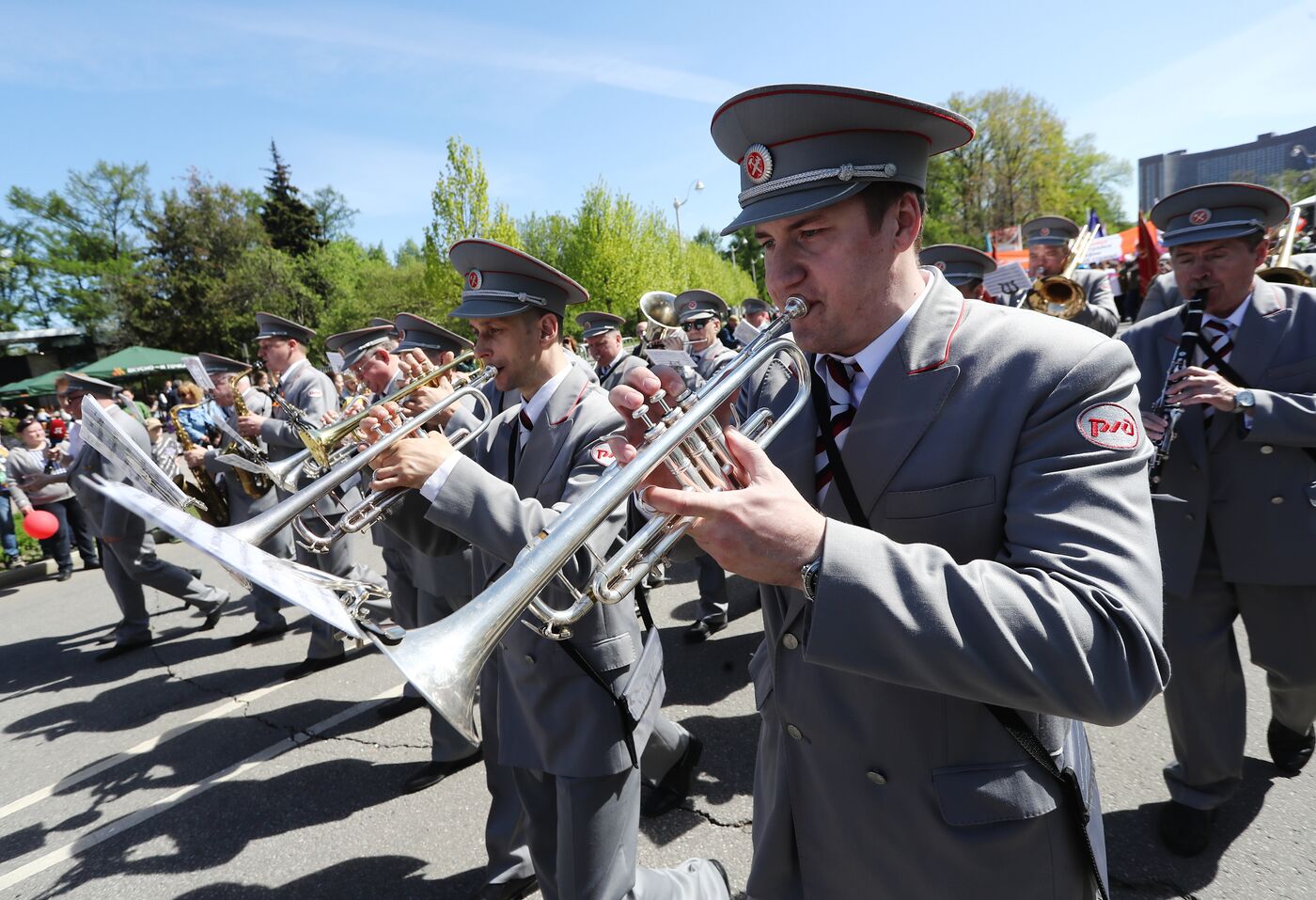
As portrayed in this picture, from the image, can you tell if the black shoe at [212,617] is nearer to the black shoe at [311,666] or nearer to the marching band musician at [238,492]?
the marching band musician at [238,492]

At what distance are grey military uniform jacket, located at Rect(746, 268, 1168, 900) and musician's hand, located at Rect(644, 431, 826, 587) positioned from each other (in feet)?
0.15

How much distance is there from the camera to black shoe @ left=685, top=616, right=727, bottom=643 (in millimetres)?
5496

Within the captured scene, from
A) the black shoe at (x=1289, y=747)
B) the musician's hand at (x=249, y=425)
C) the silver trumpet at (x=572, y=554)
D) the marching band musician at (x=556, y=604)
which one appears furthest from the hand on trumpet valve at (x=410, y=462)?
the musician's hand at (x=249, y=425)

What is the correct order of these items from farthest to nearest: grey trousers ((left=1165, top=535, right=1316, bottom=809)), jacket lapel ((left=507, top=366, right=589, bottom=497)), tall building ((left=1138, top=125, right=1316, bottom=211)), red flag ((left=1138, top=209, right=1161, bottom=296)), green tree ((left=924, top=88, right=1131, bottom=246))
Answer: tall building ((left=1138, top=125, right=1316, bottom=211)) → green tree ((left=924, top=88, right=1131, bottom=246)) → red flag ((left=1138, top=209, right=1161, bottom=296)) → grey trousers ((left=1165, top=535, right=1316, bottom=809)) → jacket lapel ((left=507, top=366, right=589, bottom=497))

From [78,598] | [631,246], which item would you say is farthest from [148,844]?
[631,246]

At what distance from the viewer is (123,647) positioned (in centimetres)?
639

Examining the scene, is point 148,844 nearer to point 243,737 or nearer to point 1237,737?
point 243,737

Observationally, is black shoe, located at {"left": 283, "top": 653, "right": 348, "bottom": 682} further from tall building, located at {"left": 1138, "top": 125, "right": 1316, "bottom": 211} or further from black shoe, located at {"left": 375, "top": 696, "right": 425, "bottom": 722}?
tall building, located at {"left": 1138, "top": 125, "right": 1316, "bottom": 211}

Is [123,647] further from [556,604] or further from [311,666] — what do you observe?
[556,604]

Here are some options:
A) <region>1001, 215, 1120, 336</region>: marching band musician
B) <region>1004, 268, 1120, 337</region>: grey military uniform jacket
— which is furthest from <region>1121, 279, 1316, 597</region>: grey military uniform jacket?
<region>1001, 215, 1120, 336</region>: marching band musician

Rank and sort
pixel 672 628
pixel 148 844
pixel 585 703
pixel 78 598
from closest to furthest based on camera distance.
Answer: pixel 585 703 → pixel 148 844 → pixel 672 628 → pixel 78 598

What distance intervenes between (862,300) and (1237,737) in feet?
9.43

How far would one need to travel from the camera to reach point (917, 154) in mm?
1478

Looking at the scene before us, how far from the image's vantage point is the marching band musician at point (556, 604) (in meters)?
2.39
